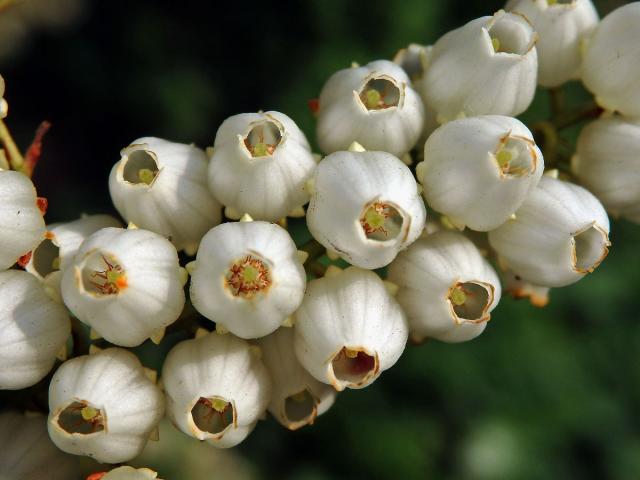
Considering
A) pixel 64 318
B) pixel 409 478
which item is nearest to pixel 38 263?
pixel 64 318

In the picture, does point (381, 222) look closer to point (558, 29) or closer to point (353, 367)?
point (353, 367)

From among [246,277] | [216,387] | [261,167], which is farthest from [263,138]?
[216,387]

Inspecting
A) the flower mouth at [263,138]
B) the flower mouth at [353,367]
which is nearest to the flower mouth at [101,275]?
the flower mouth at [263,138]

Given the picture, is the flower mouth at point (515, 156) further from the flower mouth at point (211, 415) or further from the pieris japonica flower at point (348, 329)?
the flower mouth at point (211, 415)

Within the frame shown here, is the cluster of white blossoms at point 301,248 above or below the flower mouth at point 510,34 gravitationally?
below

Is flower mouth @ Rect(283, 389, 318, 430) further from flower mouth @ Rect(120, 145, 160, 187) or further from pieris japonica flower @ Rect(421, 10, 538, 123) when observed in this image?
pieris japonica flower @ Rect(421, 10, 538, 123)
